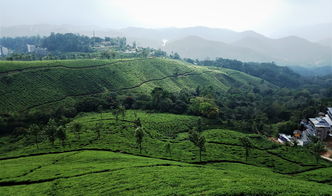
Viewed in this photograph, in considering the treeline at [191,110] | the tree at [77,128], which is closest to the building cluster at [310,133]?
the treeline at [191,110]

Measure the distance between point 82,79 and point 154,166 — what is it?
334 feet

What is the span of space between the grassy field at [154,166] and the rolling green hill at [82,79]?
36.2 m

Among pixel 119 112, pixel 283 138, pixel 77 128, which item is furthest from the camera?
pixel 119 112

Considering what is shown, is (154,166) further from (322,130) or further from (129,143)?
(322,130)

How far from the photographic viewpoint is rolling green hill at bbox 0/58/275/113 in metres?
104

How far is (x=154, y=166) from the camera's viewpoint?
45781mm

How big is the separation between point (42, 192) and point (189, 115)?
74228mm

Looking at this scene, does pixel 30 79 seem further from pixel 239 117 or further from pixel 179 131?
pixel 239 117

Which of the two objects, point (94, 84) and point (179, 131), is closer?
point (179, 131)

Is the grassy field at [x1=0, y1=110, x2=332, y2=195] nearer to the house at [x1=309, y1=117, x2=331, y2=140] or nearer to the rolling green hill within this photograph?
the house at [x1=309, y1=117, x2=331, y2=140]

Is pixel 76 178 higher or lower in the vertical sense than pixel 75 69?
lower

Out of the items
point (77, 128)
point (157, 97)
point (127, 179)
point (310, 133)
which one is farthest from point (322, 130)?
point (77, 128)

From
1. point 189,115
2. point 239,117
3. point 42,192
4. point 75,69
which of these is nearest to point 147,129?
point 189,115

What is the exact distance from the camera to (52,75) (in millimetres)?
126312
